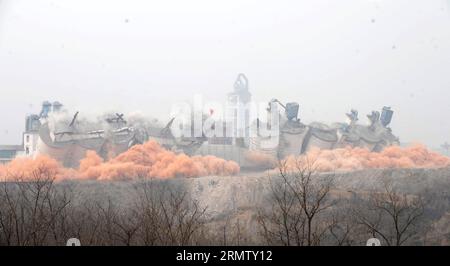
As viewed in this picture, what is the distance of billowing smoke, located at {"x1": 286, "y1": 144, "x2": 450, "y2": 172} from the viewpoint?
12125mm

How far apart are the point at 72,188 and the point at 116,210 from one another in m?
1.62

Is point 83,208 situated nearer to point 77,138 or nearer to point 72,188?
point 72,188

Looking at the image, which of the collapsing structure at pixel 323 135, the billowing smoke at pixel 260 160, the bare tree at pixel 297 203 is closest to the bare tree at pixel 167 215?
the bare tree at pixel 297 203

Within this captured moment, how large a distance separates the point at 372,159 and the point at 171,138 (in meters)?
5.60

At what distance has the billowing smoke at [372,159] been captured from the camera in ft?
39.8

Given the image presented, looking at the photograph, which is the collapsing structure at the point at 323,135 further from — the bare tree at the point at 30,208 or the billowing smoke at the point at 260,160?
the bare tree at the point at 30,208

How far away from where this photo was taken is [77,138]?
42.0 ft

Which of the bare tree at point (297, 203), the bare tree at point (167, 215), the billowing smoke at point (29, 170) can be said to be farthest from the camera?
the billowing smoke at point (29, 170)

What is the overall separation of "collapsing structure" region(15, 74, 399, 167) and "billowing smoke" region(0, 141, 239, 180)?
17 cm

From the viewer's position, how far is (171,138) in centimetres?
1300

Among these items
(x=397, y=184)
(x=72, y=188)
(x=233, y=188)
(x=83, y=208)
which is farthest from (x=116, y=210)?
(x=397, y=184)

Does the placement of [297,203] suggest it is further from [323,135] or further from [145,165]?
[145,165]

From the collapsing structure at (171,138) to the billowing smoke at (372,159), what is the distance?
322mm
